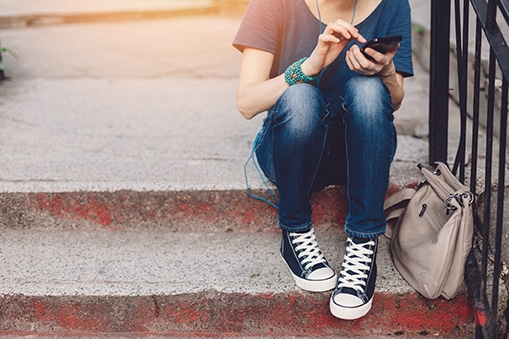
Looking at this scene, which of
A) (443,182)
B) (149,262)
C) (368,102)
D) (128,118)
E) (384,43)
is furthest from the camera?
(128,118)

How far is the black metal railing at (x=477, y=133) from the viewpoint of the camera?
1.67 meters

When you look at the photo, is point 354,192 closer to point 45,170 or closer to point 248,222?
point 248,222

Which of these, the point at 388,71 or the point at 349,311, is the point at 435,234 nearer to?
the point at 349,311

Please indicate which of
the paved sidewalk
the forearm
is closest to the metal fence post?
the paved sidewalk

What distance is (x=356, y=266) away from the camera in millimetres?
1898

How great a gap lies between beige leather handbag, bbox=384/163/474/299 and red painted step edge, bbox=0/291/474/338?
4.1 inches

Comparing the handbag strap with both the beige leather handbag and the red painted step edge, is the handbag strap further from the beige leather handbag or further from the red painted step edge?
the red painted step edge

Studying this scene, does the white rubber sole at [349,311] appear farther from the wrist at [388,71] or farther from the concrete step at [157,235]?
the wrist at [388,71]

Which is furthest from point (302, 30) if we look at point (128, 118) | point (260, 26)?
point (128, 118)

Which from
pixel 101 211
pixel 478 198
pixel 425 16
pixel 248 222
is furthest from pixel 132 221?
pixel 425 16

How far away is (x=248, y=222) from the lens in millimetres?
2318

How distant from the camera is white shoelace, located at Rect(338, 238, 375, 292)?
6.15ft

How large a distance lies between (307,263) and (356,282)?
0.18m

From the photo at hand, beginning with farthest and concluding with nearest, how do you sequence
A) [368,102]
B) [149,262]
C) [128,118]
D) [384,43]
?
[128,118] < [149,262] < [368,102] < [384,43]
